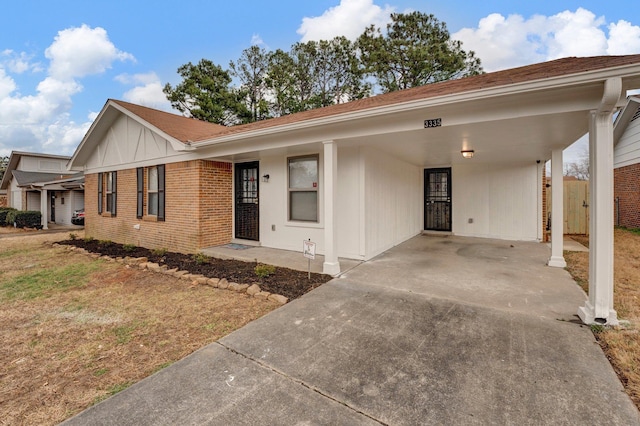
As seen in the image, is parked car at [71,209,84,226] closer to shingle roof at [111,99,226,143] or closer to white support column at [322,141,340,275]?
shingle roof at [111,99,226,143]

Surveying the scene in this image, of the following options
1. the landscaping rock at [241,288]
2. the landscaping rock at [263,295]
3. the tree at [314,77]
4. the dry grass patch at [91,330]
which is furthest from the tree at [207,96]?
the landscaping rock at [263,295]

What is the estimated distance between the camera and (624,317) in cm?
318

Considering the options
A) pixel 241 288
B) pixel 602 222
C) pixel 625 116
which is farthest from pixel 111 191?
pixel 625 116

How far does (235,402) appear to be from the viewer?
2008mm

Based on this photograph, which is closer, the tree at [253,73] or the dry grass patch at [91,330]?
the dry grass patch at [91,330]

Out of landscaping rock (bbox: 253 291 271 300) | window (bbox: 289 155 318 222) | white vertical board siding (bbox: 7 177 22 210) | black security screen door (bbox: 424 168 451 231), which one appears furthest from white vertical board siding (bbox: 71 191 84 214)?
black security screen door (bbox: 424 168 451 231)

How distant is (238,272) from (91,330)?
2.29 m

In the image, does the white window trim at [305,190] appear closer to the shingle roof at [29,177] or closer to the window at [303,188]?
the window at [303,188]

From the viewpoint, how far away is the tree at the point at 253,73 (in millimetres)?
19234

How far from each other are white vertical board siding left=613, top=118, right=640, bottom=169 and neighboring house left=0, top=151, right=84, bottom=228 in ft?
79.1

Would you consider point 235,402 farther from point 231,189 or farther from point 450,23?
point 450,23

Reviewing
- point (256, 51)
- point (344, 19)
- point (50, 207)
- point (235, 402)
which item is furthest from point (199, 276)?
point (50, 207)

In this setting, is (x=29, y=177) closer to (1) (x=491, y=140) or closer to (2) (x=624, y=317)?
(1) (x=491, y=140)

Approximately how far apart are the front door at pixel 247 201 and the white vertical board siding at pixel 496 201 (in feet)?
21.0
